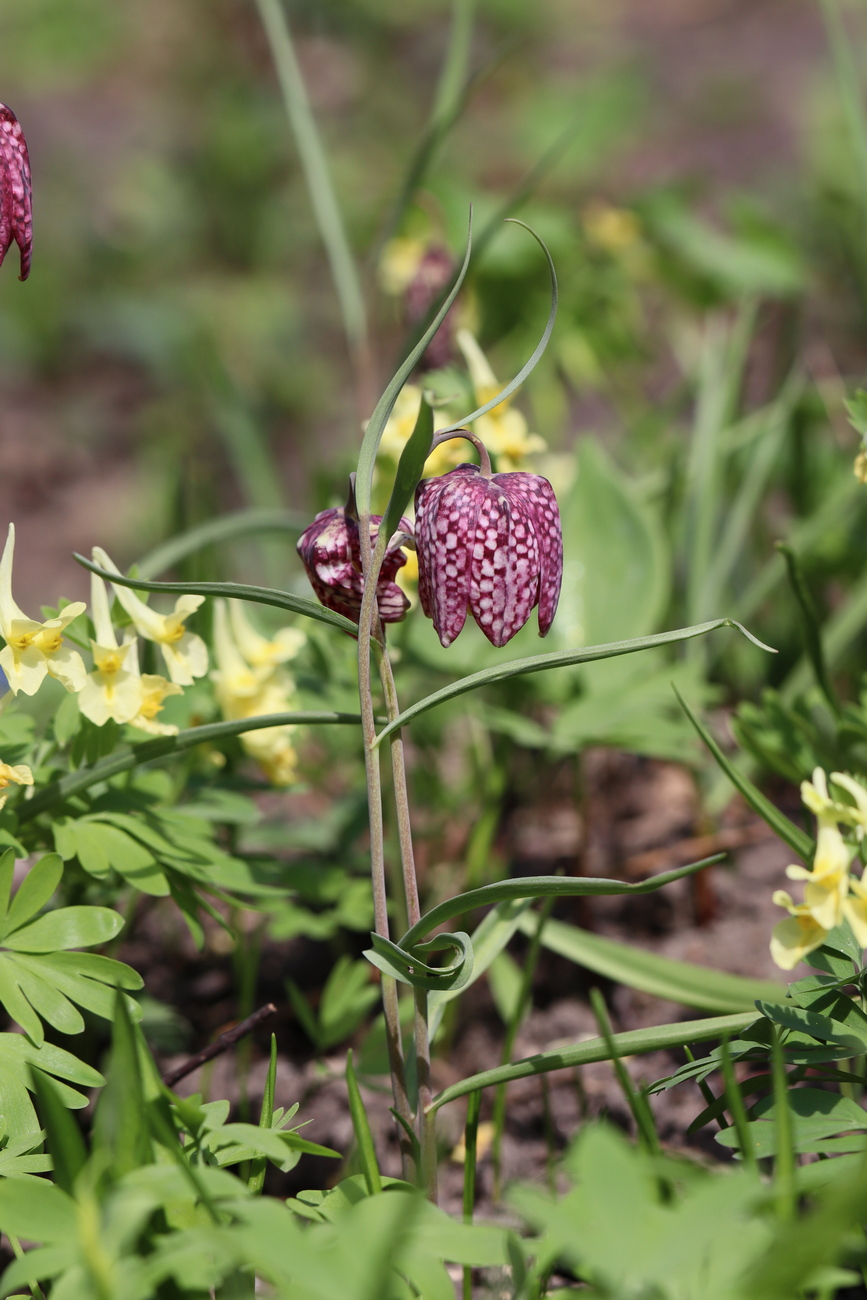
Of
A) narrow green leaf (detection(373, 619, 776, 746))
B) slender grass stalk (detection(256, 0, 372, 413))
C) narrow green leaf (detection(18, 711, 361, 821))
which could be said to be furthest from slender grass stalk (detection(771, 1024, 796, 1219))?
slender grass stalk (detection(256, 0, 372, 413))

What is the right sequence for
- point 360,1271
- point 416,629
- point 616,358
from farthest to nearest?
point 616,358 < point 416,629 < point 360,1271

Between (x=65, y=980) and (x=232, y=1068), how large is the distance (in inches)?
20.8

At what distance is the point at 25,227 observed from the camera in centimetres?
78

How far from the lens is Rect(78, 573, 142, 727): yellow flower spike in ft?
2.49

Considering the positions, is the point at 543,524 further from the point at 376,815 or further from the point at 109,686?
the point at 109,686

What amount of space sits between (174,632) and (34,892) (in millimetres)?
203

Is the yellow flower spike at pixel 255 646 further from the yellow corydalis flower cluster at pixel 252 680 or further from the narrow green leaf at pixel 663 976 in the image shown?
the narrow green leaf at pixel 663 976

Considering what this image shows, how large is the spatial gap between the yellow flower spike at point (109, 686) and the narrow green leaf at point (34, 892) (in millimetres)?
104

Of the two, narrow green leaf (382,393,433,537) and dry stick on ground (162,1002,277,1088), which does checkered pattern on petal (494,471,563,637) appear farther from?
dry stick on ground (162,1002,277,1088)

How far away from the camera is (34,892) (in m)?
0.70

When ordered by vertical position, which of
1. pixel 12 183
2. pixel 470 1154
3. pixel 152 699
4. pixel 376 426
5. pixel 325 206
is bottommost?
pixel 470 1154

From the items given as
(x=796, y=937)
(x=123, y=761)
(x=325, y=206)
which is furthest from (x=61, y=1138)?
(x=325, y=206)

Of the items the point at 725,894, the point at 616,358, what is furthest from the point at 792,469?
the point at 725,894

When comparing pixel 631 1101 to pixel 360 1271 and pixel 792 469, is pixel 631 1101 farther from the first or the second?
pixel 792 469
